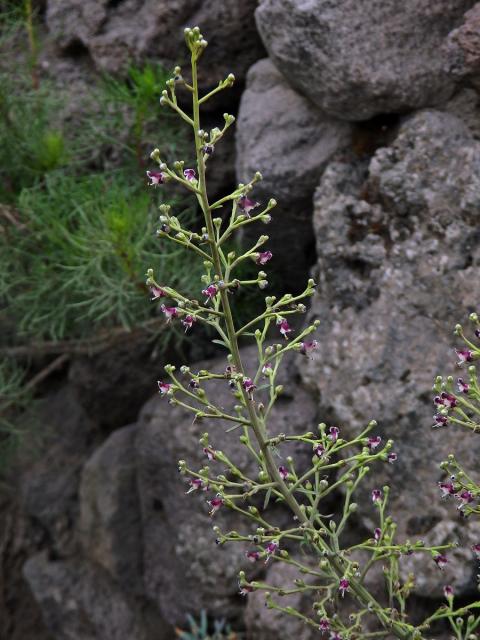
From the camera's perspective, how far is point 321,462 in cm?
114

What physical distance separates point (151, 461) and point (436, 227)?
2.77 ft

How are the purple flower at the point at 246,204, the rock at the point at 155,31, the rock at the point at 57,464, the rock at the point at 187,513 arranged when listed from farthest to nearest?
the rock at the point at 57,464, the rock at the point at 155,31, the rock at the point at 187,513, the purple flower at the point at 246,204

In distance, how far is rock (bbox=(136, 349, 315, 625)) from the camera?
76.2 inches

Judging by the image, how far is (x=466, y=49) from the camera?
1726 mm

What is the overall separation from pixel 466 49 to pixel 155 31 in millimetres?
825

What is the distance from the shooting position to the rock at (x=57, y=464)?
8.39 ft

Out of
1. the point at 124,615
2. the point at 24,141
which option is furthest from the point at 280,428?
the point at 24,141

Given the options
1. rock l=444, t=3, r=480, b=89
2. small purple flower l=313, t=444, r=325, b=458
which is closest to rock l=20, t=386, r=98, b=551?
rock l=444, t=3, r=480, b=89

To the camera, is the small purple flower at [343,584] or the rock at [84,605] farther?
the rock at [84,605]

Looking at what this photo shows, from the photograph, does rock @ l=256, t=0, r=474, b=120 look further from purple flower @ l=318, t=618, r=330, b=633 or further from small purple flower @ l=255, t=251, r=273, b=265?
purple flower @ l=318, t=618, r=330, b=633

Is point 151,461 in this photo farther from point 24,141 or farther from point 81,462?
point 24,141

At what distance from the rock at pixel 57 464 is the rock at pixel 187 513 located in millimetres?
393

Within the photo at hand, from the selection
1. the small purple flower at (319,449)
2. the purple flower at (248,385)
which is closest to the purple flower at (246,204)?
the purple flower at (248,385)

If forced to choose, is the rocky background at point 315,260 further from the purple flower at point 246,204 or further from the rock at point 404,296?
the purple flower at point 246,204
